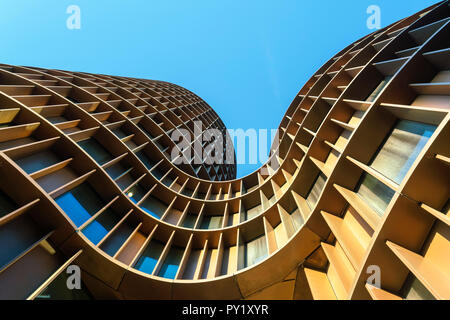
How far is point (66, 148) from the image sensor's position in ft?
28.6

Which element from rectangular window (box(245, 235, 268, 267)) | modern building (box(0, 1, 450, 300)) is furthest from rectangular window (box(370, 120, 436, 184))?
rectangular window (box(245, 235, 268, 267))

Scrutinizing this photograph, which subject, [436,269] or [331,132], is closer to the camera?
[436,269]

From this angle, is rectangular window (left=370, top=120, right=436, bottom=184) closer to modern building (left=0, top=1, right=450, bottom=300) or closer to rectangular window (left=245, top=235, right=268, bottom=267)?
modern building (left=0, top=1, right=450, bottom=300)

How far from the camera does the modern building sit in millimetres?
4004

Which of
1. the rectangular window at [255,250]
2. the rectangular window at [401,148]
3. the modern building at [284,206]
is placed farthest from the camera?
the rectangular window at [255,250]

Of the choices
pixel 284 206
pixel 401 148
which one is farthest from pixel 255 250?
pixel 401 148

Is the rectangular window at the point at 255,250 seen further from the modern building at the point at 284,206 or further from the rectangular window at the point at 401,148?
the rectangular window at the point at 401,148

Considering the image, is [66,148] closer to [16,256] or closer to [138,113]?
[16,256]

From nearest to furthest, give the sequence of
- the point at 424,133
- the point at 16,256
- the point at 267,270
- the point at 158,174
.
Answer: the point at 424,133, the point at 16,256, the point at 267,270, the point at 158,174

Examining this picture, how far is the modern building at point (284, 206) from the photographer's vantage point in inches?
158

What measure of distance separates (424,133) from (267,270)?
683 centimetres

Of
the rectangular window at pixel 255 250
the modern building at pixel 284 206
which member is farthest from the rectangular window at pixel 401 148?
the rectangular window at pixel 255 250
